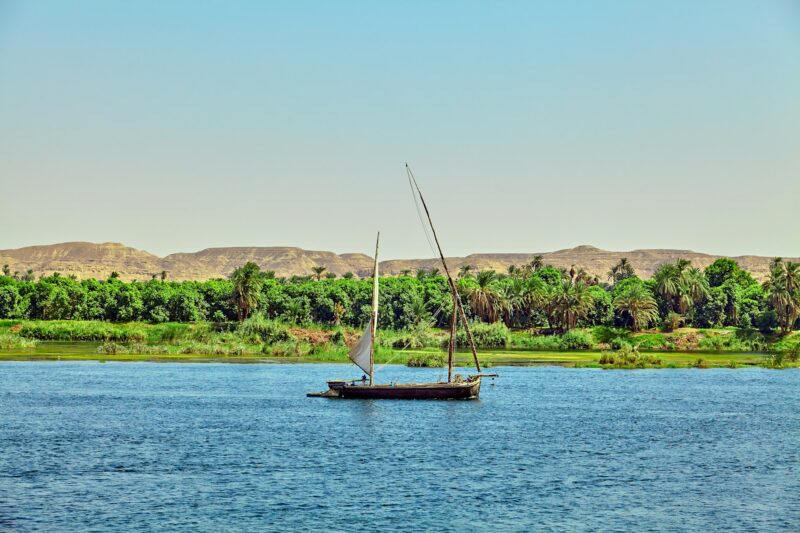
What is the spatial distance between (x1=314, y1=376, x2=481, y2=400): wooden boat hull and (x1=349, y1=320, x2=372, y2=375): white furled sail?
1.98 metres

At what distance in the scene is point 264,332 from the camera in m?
139

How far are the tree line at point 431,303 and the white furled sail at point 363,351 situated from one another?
76.2 meters

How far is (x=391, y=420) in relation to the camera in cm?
7194

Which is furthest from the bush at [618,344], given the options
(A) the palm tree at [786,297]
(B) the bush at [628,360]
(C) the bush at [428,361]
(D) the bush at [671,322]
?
(C) the bush at [428,361]

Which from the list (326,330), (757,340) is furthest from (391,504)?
(757,340)

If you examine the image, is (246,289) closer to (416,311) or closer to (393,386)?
(416,311)

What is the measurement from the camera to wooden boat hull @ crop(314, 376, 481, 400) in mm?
80438

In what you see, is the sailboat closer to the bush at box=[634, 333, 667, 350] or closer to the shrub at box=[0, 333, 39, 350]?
the shrub at box=[0, 333, 39, 350]

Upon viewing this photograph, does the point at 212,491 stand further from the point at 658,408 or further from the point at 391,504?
the point at 658,408

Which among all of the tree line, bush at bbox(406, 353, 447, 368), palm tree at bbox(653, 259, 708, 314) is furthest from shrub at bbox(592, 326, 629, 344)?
bush at bbox(406, 353, 447, 368)

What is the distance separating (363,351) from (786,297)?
9811cm

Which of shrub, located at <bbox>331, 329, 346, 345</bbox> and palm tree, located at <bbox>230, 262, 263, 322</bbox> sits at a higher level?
palm tree, located at <bbox>230, 262, 263, 322</bbox>

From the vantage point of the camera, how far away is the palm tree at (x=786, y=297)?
16025 centimetres

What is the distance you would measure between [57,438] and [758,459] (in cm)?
3934
